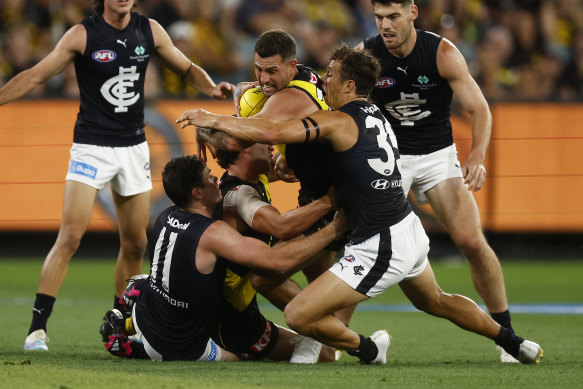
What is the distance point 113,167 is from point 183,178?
1699 mm

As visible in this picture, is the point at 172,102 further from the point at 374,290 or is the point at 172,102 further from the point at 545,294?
the point at 374,290

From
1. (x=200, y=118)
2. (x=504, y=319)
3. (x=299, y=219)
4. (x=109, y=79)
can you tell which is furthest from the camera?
(x=109, y=79)

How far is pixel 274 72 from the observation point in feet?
21.1

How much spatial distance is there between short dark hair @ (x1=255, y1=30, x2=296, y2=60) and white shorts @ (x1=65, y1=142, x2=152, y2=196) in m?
1.91

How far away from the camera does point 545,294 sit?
1081 cm

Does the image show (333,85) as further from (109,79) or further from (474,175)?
(109,79)

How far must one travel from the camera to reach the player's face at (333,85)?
241 inches

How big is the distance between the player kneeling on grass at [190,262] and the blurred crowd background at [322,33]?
7.18 metres

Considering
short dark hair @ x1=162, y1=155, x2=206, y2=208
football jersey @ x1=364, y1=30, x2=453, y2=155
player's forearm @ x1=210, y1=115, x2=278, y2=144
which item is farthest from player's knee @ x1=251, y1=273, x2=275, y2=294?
football jersey @ x1=364, y1=30, x2=453, y2=155

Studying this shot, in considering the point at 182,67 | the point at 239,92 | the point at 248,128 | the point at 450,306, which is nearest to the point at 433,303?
the point at 450,306

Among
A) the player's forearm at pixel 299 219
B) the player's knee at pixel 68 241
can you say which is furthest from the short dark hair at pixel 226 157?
the player's knee at pixel 68 241

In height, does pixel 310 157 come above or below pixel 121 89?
below

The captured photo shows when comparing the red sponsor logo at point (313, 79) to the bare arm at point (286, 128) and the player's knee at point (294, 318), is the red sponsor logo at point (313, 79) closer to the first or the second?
the bare arm at point (286, 128)

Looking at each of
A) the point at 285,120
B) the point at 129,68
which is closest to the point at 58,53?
the point at 129,68
